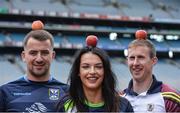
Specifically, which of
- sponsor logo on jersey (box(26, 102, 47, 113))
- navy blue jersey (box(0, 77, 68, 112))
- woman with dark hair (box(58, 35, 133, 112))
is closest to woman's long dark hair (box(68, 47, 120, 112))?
woman with dark hair (box(58, 35, 133, 112))

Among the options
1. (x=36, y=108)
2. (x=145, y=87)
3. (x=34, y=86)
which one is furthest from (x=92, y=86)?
(x=145, y=87)

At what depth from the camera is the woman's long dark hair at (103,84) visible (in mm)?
2834

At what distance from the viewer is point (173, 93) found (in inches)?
138

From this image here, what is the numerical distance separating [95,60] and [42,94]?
725 mm

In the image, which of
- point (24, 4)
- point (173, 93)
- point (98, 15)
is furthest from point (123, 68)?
point (173, 93)

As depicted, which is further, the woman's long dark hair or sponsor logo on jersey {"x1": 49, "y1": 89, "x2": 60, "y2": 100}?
sponsor logo on jersey {"x1": 49, "y1": 89, "x2": 60, "y2": 100}

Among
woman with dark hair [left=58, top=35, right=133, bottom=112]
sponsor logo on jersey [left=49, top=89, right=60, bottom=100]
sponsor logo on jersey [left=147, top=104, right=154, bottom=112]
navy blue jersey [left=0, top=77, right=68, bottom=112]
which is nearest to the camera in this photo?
woman with dark hair [left=58, top=35, right=133, bottom=112]

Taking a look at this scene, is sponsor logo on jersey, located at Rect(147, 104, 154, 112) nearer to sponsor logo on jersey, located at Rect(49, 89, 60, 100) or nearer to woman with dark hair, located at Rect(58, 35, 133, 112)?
woman with dark hair, located at Rect(58, 35, 133, 112)

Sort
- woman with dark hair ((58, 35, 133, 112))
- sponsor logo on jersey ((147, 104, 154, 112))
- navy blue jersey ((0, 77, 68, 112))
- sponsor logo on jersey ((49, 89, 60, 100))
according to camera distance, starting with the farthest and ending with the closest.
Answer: sponsor logo on jersey ((147, 104, 154, 112)), sponsor logo on jersey ((49, 89, 60, 100)), navy blue jersey ((0, 77, 68, 112)), woman with dark hair ((58, 35, 133, 112))

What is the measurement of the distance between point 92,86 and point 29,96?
2.38 ft

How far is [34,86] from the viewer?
3.41 m

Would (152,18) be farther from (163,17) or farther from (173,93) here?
(173,93)

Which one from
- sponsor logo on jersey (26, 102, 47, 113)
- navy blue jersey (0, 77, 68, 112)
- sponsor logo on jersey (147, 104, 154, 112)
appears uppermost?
navy blue jersey (0, 77, 68, 112)

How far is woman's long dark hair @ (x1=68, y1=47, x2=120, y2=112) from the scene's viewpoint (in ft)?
9.30
